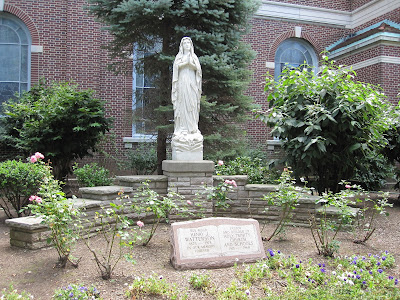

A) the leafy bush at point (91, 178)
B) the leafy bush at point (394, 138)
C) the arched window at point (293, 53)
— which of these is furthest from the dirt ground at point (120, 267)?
the arched window at point (293, 53)

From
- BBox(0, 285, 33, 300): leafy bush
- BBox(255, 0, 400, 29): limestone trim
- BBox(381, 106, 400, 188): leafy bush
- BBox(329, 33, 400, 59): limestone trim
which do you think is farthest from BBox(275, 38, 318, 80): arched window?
BBox(0, 285, 33, 300): leafy bush

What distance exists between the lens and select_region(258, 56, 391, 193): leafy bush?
643 cm

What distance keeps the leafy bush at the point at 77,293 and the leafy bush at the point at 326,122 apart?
424 cm

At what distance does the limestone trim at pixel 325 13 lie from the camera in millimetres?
13664

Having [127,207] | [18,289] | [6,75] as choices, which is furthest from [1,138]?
[18,289]

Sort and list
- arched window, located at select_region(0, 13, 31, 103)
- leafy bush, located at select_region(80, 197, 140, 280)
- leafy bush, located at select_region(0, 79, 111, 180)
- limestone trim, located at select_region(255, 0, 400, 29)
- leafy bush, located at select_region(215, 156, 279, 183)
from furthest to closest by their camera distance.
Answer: limestone trim, located at select_region(255, 0, 400, 29)
arched window, located at select_region(0, 13, 31, 103)
leafy bush, located at select_region(0, 79, 111, 180)
leafy bush, located at select_region(215, 156, 279, 183)
leafy bush, located at select_region(80, 197, 140, 280)

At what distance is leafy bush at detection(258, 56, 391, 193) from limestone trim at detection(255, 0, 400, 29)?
7.61m

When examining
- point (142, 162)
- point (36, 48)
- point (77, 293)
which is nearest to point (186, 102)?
point (77, 293)

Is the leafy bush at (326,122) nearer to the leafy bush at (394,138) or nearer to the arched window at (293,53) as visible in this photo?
the leafy bush at (394,138)

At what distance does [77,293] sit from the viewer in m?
3.30

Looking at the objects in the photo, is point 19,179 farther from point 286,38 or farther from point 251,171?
point 286,38

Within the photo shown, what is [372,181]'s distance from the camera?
10531 mm

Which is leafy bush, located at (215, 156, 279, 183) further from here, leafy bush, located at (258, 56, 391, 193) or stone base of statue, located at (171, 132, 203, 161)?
stone base of statue, located at (171, 132, 203, 161)

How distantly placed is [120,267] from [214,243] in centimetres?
115
